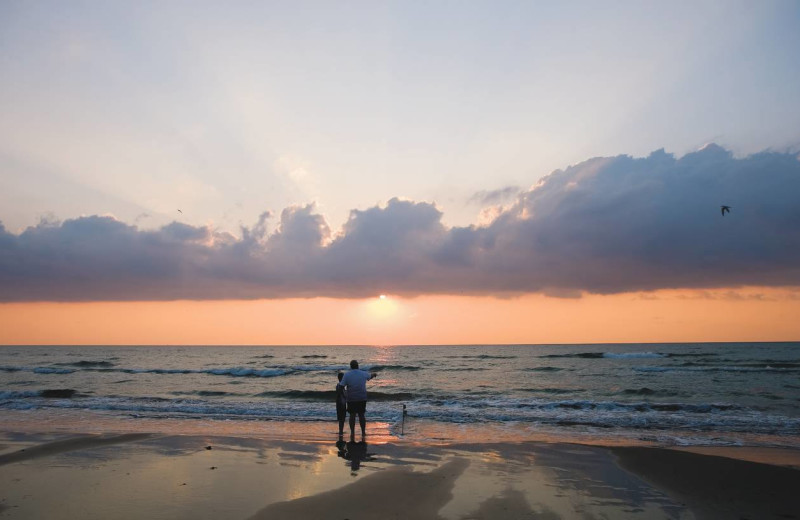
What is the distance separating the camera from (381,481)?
966 cm

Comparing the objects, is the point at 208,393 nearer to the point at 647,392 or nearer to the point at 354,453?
the point at 354,453

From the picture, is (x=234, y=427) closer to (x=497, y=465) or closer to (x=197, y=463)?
(x=197, y=463)

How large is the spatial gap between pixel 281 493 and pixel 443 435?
8044mm

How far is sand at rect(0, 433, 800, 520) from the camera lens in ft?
26.2

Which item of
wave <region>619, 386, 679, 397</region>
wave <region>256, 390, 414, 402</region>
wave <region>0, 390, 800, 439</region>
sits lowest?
wave <region>619, 386, 679, 397</region>

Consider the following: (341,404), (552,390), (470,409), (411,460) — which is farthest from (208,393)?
(411,460)

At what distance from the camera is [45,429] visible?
1664 cm

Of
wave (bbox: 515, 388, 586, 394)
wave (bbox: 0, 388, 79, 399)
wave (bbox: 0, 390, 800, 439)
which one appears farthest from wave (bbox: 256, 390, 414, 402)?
wave (bbox: 0, 388, 79, 399)

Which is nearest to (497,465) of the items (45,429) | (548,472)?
(548,472)

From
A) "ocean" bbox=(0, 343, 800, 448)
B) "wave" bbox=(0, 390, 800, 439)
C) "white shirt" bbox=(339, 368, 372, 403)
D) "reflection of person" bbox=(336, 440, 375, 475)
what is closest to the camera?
"reflection of person" bbox=(336, 440, 375, 475)

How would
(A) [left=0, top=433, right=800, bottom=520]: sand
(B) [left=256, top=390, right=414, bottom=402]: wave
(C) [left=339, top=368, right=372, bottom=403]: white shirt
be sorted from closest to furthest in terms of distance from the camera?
(A) [left=0, top=433, right=800, bottom=520]: sand < (C) [left=339, top=368, right=372, bottom=403]: white shirt < (B) [left=256, top=390, right=414, bottom=402]: wave

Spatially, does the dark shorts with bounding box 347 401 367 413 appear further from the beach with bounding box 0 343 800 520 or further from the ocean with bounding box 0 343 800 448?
the ocean with bounding box 0 343 800 448

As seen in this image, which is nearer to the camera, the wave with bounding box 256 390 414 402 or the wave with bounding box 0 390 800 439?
the wave with bounding box 0 390 800 439

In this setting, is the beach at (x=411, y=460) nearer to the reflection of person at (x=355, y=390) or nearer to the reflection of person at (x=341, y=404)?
the reflection of person at (x=341, y=404)
